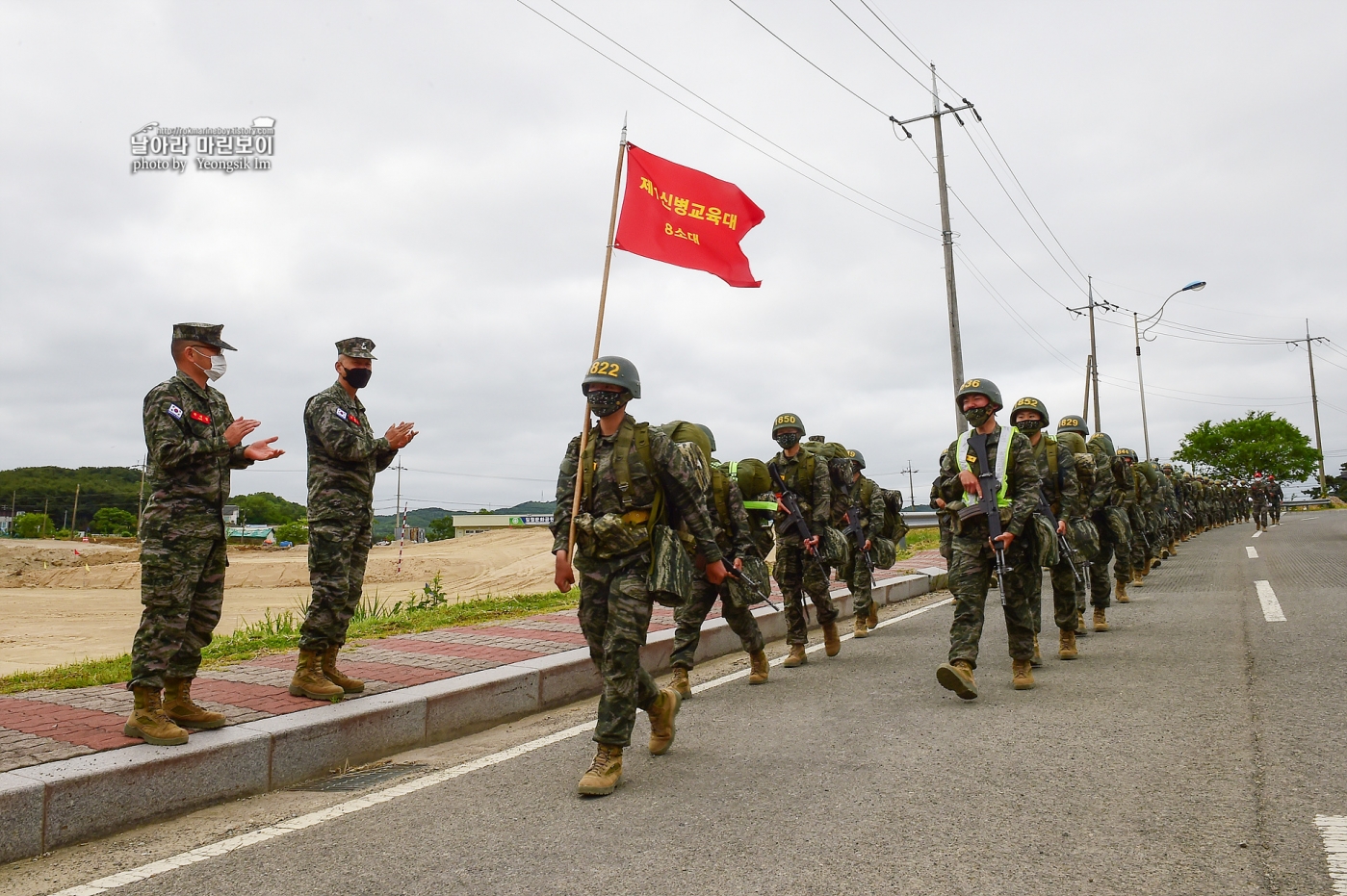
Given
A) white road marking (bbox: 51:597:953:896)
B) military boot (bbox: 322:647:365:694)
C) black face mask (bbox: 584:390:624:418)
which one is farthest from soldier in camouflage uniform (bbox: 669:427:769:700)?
military boot (bbox: 322:647:365:694)

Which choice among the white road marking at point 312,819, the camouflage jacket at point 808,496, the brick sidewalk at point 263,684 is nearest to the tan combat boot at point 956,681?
the white road marking at point 312,819

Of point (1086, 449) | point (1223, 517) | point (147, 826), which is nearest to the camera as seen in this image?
point (147, 826)

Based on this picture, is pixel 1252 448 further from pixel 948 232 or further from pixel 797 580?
pixel 797 580

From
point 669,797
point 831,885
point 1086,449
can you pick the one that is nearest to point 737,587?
point 669,797

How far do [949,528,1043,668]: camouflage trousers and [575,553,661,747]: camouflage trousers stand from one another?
2.53 meters

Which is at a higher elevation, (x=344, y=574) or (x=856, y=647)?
(x=344, y=574)

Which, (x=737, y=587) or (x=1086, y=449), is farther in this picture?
(x=1086, y=449)

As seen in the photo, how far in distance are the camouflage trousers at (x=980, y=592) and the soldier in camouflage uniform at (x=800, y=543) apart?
1628 millimetres

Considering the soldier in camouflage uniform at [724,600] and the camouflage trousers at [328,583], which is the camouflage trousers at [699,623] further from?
the camouflage trousers at [328,583]

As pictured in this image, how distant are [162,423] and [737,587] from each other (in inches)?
148

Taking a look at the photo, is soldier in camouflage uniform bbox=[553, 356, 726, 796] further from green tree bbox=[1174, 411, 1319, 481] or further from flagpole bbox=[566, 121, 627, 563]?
green tree bbox=[1174, 411, 1319, 481]

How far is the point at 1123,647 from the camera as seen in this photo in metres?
8.34

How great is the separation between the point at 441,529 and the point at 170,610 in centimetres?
10328

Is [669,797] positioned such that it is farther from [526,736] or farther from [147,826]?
[147,826]
